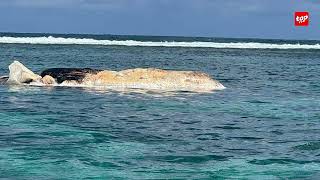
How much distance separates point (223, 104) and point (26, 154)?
11563 millimetres

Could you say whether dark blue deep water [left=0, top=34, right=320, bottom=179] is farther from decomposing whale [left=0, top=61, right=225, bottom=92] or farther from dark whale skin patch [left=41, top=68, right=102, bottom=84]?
dark whale skin patch [left=41, top=68, right=102, bottom=84]

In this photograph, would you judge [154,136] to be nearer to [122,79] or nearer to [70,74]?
[122,79]

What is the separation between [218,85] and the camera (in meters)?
29.2

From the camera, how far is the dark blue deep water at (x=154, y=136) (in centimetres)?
1154

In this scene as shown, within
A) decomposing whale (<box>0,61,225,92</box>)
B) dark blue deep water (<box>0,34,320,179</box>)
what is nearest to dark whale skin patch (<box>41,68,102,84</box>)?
decomposing whale (<box>0,61,225,92</box>)

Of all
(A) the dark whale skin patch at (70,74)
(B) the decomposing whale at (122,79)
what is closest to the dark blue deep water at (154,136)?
(B) the decomposing whale at (122,79)

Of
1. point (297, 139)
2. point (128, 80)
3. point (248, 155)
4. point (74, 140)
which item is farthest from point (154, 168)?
point (128, 80)

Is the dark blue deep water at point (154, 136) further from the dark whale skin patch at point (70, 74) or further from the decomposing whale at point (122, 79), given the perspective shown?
the dark whale skin patch at point (70, 74)

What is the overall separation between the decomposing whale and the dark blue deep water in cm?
228

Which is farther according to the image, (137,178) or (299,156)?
(299,156)

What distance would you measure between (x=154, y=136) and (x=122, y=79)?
13046 mm

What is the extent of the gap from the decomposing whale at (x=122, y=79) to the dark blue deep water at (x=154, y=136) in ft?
7.47

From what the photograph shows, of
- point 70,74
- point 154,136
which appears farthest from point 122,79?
point 154,136

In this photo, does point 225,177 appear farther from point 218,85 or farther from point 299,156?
point 218,85
